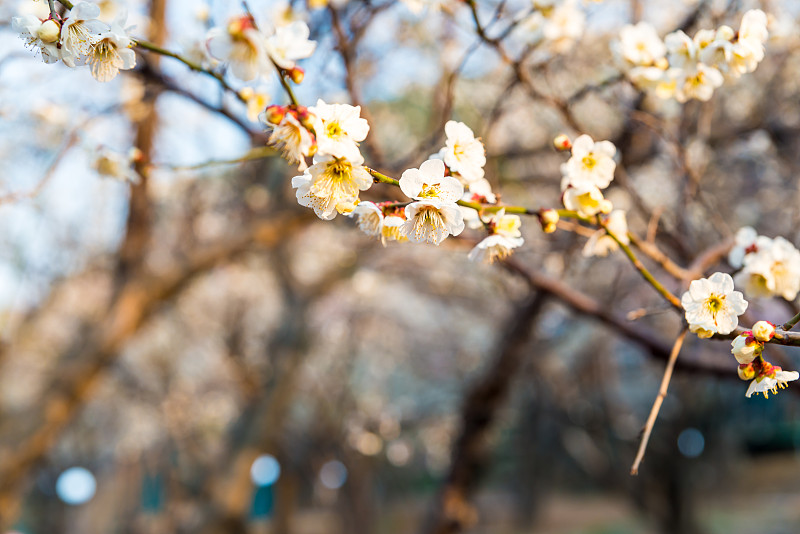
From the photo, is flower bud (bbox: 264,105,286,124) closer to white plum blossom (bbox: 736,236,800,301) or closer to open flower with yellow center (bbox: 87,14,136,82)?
open flower with yellow center (bbox: 87,14,136,82)

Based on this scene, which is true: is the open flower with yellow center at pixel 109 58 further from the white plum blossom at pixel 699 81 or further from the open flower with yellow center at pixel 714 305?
the white plum blossom at pixel 699 81

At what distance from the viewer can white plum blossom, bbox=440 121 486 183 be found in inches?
38.5

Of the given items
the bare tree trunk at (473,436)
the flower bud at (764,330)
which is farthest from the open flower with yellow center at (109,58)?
the bare tree trunk at (473,436)

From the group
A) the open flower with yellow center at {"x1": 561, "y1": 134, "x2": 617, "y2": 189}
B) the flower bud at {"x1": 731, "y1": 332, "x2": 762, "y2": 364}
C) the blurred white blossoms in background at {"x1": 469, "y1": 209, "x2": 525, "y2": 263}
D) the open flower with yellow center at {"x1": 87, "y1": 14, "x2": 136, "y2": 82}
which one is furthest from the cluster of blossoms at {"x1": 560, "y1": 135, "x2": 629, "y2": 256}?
the open flower with yellow center at {"x1": 87, "y1": 14, "x2": 136, "y2": 82}

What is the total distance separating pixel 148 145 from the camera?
12.9ft

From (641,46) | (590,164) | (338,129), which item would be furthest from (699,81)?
(338,129)

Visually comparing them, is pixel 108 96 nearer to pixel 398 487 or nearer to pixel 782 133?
pixel 782 133

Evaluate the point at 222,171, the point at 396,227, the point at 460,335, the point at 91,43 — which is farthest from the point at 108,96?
the point at 460,335

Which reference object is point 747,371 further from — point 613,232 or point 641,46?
point 641,46

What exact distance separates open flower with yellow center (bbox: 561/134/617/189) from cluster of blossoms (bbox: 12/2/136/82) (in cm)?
77

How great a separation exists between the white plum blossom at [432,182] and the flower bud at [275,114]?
18 centimetres

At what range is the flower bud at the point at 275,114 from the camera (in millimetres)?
817

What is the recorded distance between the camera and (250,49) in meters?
0.87

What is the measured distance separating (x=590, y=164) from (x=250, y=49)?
2.13ft
